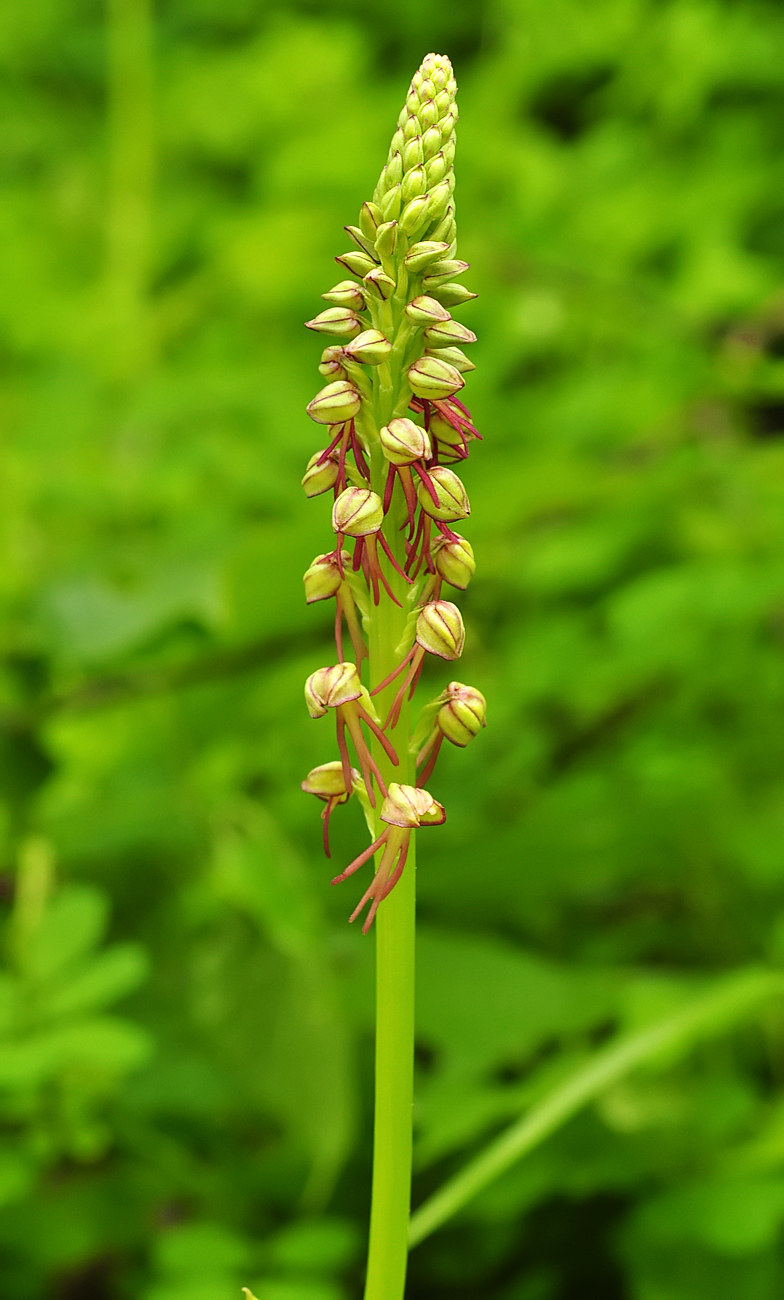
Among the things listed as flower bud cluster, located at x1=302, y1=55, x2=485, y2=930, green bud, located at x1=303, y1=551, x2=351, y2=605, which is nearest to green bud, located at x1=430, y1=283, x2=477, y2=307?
flower bud cluster, located at x1=302, y1=55, x2=485, y2=930

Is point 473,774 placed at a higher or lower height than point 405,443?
lower

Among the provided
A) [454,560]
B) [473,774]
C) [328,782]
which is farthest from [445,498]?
[473,774]

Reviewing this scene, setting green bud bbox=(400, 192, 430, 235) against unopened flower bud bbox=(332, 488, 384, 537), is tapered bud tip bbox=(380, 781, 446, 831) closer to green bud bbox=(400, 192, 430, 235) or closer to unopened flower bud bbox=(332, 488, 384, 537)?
unopened flower bud bbox=(332, 488, 384, 537)

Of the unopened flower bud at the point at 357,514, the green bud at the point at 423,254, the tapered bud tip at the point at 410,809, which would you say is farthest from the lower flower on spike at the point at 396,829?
the green bud at the point at 423,254

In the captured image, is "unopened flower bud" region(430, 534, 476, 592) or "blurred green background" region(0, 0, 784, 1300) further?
"blurred green background" region(0, 0, 784, 1300)

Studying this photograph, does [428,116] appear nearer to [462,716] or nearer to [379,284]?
[379,284]

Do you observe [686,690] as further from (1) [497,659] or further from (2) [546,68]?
(2) [546,68]
